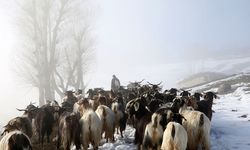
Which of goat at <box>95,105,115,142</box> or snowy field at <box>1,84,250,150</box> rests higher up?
goat at <box>95,105,115,142</box>

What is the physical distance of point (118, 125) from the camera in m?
14.6

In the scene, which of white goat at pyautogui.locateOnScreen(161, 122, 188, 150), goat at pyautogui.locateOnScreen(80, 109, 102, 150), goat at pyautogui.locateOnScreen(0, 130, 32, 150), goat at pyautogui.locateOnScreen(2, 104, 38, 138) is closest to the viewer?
goat at pyautogui.locateOnScreen(0, 130, 32, 150)

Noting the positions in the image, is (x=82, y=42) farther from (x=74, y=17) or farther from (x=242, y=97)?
(x=242, y=97)

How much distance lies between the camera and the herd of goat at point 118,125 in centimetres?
959

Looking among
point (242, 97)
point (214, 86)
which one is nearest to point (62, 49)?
point (214, 86)

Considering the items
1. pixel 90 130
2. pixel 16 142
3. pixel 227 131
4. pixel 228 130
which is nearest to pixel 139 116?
pixel 90 130

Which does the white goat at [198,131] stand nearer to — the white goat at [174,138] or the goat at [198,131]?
the goat at [198,131]

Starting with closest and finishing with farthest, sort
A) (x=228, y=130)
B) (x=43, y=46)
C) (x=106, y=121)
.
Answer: (x=106, y=121) < (x=228, y=130) < (x=43, y=46)

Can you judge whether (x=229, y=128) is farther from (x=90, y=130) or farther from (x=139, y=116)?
(x=90, y=130)

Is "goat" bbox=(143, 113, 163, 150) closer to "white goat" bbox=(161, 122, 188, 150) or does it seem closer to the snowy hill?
"white goat" bbox=(161, 122, 188, 150)

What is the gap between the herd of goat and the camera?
9.59m

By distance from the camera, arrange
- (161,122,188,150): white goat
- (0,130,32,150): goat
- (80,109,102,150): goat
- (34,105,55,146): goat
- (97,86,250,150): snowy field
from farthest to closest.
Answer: (34,105,55,146): goat
(97,86,250,150): snowy field
(80,109,102,150): goat
(161,122,188,150): white goat
(0,130,32,150): goat

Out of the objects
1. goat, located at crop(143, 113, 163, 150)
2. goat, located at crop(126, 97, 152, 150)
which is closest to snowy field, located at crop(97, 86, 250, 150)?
goat, located at crop(126, 97, 152, 150)

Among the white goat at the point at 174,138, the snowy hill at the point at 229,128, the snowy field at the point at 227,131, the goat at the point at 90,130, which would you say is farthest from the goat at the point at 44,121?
the white goat at the point at 174,138
